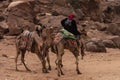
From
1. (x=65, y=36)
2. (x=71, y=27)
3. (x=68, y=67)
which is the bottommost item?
(x=68, y=67)

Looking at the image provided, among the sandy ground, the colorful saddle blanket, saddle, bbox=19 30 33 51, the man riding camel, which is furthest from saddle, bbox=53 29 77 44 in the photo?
the sandy ground

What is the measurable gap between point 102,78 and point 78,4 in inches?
757

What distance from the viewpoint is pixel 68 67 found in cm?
1803

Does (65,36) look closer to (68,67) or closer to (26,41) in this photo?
(26,41)

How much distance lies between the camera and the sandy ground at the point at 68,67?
48.0 feet

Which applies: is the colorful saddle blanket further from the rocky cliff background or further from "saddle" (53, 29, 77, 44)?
the rocky cliff background

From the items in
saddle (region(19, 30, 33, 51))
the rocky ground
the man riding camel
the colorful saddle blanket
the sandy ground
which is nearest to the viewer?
the sandy ground

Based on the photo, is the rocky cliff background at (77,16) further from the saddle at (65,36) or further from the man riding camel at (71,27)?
the saddle at (65,36)

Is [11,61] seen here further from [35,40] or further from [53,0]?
[53,0]

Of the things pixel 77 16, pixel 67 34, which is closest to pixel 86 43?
pixel 77 16

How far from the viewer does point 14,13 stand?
27156 millimetres

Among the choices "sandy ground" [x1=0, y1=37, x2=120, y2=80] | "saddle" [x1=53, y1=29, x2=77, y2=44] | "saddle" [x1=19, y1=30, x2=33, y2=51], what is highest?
"saddle" [x1=53, y1=29, x2=77, y2=44]

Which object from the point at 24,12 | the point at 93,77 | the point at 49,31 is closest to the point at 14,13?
the point at 24,12

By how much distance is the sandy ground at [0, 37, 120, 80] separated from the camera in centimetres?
1462
